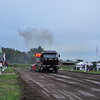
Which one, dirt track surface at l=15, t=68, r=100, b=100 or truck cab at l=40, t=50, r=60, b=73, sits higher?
truck cab at l=40, t=50, r=60, b=73

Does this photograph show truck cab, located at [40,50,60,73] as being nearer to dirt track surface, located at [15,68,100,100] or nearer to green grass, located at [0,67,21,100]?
dirt track surface, located at [15,68,100,100]

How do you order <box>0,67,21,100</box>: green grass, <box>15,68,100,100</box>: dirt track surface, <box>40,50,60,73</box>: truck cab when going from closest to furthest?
<box>0,67,21,100</box>: green grass < <box>15,68,100,100</box>: dirt track surface < <box>40,50,60,73</box>: truck cab

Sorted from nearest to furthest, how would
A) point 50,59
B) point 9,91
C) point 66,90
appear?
point 9,91, point 66,90, point 50,59

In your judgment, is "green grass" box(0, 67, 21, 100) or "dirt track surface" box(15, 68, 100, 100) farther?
"dirt track surface" box(15, 68, 100, 100)

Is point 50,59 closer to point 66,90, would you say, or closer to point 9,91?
point 66,90

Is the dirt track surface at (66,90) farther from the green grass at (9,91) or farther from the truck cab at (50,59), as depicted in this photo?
the truck cab at (50,59)

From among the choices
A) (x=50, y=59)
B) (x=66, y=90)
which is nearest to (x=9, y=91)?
(x=66, y=90)

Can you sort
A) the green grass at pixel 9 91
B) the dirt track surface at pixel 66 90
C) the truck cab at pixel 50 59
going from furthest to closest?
the truck cab at pixel 50 59, the dirt track surface at pixel 66 90, the green grass at pixel 9 91

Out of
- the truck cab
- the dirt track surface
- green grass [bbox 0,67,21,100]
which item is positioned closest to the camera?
green grass [bbox 0,67,21,100]

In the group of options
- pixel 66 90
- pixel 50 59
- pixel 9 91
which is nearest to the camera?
pixel 9 91

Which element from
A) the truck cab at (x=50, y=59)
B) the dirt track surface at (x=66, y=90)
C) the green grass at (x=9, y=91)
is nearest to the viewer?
the green grass at (x=9, y=91)

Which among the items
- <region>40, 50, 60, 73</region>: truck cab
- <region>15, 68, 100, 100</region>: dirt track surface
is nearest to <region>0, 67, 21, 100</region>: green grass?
<region>15, 68, 100, 100</region>: dirt track surface

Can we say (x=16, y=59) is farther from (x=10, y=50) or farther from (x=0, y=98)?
(x=0, y=98)

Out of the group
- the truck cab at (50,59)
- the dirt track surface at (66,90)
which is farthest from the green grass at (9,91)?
the truck cab at (50,59)
